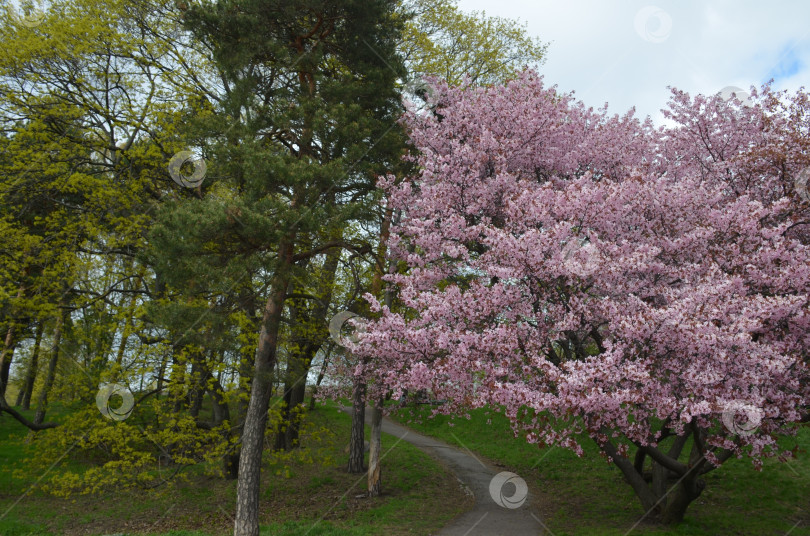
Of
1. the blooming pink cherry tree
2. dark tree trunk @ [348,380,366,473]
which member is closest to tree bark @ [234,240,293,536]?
the blooming pink cherry tree

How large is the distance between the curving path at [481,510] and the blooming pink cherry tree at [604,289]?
2503mm

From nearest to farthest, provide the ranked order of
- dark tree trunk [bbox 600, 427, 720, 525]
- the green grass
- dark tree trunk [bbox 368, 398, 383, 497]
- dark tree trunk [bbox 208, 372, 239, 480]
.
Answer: dark tree trunk [bbox 600, 427, 720, 525] → the green grass → dark tree trunk [bbox 208, 372, 239, 480] → dark tree trunk [bbox 368, 398, 383, 497]

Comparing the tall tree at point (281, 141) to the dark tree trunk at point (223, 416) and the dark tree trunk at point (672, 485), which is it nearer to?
the dark tree trunk at point (223, 416)

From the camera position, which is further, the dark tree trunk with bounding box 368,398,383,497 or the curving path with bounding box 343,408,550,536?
the dark tree trunk with bounding box 368,398,383,497

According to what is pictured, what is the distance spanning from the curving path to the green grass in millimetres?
497

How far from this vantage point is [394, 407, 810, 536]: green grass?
9703 mm

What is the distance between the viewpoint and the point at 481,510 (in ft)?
39.7

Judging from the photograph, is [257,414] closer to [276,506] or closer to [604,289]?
[276,506]

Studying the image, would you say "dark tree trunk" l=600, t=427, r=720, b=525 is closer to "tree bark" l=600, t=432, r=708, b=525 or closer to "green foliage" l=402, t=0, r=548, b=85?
"tree bark" l=600, t=432, r=708, b=525

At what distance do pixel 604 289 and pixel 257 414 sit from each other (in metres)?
7.15

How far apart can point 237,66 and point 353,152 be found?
3.24 metres

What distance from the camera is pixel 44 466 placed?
12219 millimetres

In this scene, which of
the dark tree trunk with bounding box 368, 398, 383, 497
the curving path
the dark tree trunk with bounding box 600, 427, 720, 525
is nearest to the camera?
the dark tree trunk with bounding box 600, 427, 720, 525

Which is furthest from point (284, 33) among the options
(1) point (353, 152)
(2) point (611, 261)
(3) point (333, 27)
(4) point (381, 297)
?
(2) point (611, 261)
